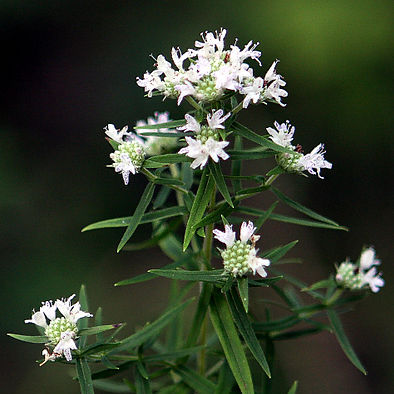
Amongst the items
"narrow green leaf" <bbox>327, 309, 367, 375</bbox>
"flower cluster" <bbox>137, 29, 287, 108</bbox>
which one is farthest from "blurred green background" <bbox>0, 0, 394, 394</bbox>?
"flower cluster" <bbox>137, 29, 287, 108</bbox>

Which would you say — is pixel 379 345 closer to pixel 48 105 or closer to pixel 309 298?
pixel 309 298

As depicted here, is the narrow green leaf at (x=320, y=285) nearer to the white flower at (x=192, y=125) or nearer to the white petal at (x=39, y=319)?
the white flower at (x=192, y=125)

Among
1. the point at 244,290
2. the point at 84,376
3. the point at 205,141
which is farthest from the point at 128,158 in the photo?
the point at 84,376

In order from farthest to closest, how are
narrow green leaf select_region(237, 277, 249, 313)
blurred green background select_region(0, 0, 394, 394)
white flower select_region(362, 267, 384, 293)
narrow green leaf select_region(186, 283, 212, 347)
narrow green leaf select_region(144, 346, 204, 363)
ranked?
blurred green background select_region(0, 0, 394, 394) < white flower select_region(362, 267, 384, 293) < narrow green leaf select_region(144, 346, 204, 363) < narrow green leaf select_region(186, 283, 212, 347) < narrow green leaf select_region(237, 277, 249, 313)

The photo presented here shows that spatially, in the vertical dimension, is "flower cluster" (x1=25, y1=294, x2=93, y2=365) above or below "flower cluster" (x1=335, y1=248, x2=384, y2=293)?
below

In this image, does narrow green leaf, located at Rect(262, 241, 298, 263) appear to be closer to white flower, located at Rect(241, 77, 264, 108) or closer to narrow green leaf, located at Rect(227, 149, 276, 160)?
narrow green leaf, located at Rect(227, 149, 276, 160)

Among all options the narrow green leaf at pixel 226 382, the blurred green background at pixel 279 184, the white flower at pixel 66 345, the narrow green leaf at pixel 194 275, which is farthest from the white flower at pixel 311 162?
the blurred green background at pixel 279 184
